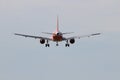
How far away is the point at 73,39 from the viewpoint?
16400 cm

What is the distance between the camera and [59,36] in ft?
518

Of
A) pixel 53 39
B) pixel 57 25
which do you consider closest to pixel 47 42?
pixel 53 39

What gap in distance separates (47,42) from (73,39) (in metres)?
10.2

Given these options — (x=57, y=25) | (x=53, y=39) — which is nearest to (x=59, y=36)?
(x=53, y=39)

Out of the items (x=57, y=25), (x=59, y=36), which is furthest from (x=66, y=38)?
(x=57, y=25)

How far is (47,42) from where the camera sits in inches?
6240

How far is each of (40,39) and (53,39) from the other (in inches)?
281

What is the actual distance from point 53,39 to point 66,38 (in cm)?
420

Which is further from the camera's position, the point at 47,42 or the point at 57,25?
the point at 57,25

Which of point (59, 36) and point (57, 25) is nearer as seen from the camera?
point (59, 36)

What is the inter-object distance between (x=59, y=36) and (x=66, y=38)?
8.20 feet

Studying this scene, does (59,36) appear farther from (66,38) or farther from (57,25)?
(57,25)

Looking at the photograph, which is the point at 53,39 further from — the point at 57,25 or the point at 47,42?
the point at 57,25
